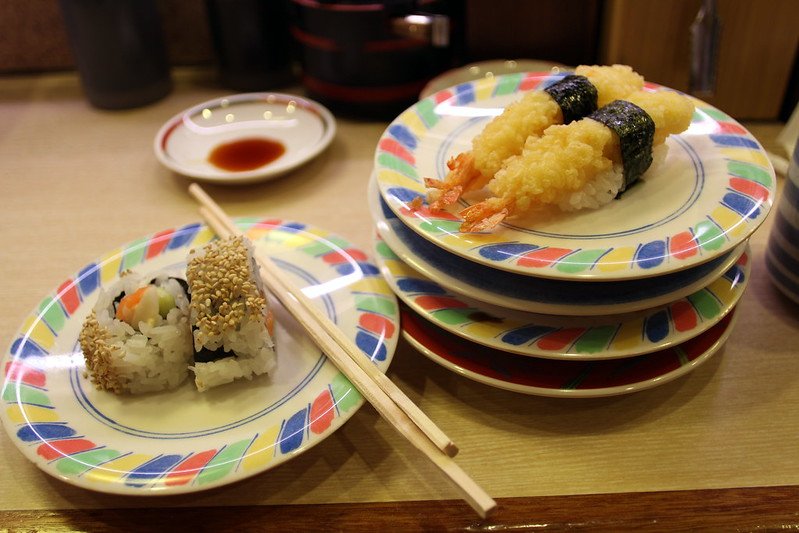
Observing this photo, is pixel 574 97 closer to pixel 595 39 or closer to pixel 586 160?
pixel 586 160

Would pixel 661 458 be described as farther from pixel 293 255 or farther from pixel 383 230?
pixel 293 255

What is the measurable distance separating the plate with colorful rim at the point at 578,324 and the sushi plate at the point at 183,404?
0.11m

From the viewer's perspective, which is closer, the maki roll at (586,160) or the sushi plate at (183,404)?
the sushi plate at (183,404)

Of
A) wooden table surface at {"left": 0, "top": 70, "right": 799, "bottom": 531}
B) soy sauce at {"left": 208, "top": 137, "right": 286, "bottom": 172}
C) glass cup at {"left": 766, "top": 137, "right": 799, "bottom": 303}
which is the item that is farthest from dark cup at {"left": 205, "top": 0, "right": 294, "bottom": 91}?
glass cup at {"left": 766, "top": 137, "right": 799, "bottom": 303}

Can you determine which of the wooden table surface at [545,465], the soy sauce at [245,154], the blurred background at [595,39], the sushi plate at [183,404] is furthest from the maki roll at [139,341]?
the blurred background at [595,39]

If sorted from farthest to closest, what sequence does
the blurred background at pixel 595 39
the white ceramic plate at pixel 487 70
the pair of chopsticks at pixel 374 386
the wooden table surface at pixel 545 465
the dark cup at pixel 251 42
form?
the dark cup at pixel 251 42 → the white ceramic plate at pixel 487 70 → the blurred background at pixel 595 39 → the wooden table surface at pixel 545 465 → the pair of chopsticks at pixel 374 386

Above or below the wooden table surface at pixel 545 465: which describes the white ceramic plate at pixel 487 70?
above

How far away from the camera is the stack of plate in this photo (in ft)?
3.30

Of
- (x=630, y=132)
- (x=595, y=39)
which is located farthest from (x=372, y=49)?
(x=630, y=132)

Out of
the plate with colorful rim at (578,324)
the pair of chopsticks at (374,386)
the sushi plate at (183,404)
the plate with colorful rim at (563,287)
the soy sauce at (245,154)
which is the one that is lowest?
the sushi plate at (183,404)

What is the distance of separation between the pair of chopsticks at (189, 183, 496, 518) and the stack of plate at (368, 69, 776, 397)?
131 mm

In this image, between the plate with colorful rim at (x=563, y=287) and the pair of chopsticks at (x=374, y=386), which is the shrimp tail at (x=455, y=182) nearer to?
the plate with colorful rim at (x=563, y=287)

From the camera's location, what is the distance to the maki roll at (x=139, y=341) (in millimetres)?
1051

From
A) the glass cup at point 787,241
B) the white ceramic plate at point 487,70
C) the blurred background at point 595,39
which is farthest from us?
the white ceramic plate at point 487,70
